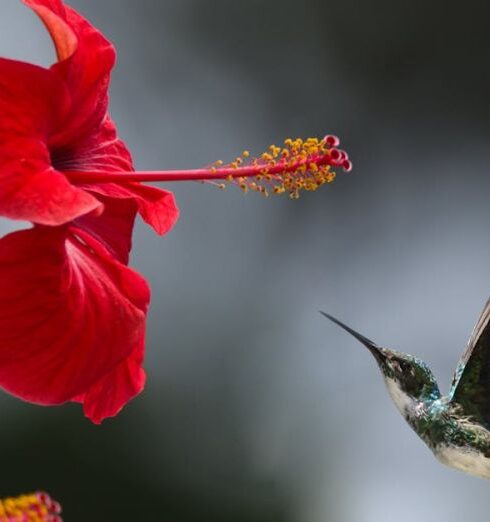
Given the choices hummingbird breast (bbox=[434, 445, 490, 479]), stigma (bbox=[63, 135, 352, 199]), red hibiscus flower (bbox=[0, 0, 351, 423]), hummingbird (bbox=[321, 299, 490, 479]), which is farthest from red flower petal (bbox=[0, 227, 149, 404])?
hummingbird breast (bbox=[434, 445, 490, 479])

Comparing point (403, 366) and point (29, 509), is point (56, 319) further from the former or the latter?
point (403, 366)

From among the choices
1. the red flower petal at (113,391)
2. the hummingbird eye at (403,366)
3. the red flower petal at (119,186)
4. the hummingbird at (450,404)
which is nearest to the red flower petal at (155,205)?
the red flower petal at (119,186)

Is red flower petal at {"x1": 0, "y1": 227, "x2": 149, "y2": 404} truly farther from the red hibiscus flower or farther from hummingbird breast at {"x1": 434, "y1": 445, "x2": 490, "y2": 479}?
hummingbird breast at {"x1": 434, "y1": 445, "x2": 490, "y2": 479}

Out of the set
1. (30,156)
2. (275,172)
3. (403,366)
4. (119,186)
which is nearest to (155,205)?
(119,186)

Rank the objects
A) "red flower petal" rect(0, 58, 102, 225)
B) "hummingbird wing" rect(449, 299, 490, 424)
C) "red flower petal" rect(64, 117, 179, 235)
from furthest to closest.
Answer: "hummingbird wing" rect(449, 299, 490, 424) → "red flower petal" rect(64, 117, 179, 235) → "red flower petal" rect(0, 58, 102, 225)

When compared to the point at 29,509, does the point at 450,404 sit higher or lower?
higher
